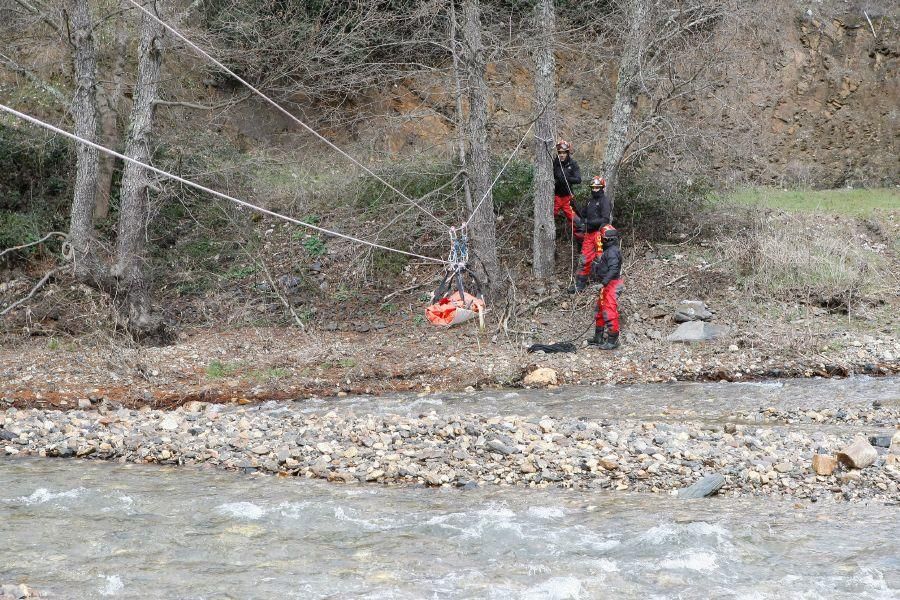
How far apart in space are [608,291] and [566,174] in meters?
3.05

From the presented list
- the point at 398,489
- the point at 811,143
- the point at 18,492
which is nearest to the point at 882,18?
the point at 811,143

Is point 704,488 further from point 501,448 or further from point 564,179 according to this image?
point 564,179

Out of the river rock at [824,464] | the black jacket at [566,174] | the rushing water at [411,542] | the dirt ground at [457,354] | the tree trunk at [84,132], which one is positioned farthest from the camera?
the black jacket at [566,174]

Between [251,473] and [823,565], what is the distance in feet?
15.8

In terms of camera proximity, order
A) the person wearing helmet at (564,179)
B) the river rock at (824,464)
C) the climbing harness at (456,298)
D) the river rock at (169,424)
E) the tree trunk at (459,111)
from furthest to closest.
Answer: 1. the person wearing helmet at (564,179)
2. the tree trunk at (459,111)
3. the climbing harness at (456,298)
4. the river rock at (169,424)
5. the river rock at (824,464)

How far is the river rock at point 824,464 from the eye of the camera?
751cm

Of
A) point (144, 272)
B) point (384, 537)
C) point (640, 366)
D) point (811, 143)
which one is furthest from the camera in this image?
point (811, 143)

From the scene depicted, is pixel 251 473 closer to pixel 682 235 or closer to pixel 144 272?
pixel 144 272

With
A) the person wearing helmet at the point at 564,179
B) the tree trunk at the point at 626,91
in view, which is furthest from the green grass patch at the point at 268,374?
the tree trunk at the point at 626,91

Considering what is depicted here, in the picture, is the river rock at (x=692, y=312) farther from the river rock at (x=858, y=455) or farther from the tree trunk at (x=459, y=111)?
the river rock at (x=858, y=455)

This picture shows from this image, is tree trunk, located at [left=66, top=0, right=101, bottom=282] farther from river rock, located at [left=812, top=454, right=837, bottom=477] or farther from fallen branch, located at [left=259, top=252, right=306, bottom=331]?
river rock, located at [left=812, top=454, right=837, bottom=477]

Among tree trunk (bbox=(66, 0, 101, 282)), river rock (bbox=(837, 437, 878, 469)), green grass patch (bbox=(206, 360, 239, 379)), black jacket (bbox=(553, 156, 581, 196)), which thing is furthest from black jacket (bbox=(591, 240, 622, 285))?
tree trunk (bbox=(66, 0, 101, 282))

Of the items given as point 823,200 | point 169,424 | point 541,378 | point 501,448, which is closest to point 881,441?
point 501,448

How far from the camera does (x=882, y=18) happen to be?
2267cm
